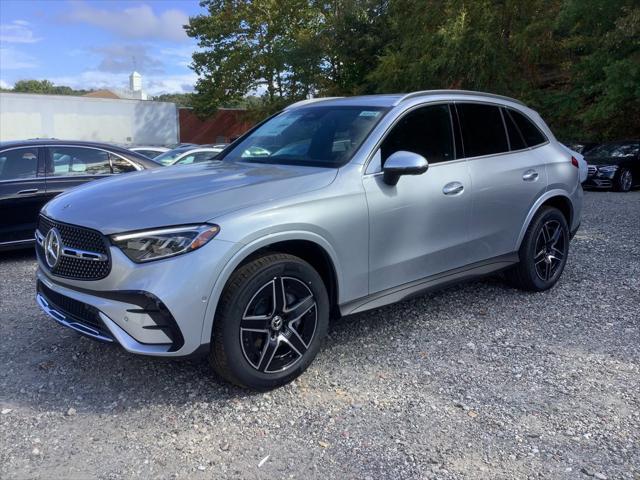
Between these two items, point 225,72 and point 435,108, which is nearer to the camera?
point 435,108

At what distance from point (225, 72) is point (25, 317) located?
112 ft

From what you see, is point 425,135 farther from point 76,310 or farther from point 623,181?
point 623,181

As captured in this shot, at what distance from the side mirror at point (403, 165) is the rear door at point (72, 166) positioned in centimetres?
480

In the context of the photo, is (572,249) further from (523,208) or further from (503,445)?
(503,445)

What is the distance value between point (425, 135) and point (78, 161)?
193 inches

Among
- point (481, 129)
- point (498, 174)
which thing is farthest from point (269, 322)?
point (481, 129)

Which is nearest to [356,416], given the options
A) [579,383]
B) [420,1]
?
[579,383]

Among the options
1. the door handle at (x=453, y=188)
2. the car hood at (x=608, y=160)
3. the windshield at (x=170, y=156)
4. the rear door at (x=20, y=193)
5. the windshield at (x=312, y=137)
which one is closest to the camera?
the windshield at (x=312, y=137)

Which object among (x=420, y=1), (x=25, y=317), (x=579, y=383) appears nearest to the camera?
(x=579, y=383)

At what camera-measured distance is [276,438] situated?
302 cm

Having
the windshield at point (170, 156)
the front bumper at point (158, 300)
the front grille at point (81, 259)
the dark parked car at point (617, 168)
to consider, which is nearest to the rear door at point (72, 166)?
the front grille at point (81, 259)

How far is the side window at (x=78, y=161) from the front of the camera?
720 cm

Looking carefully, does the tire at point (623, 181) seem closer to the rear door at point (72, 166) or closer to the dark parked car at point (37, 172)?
the dark parked car at point (37, 172)

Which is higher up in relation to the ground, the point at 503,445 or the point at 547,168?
the point at 547,168
